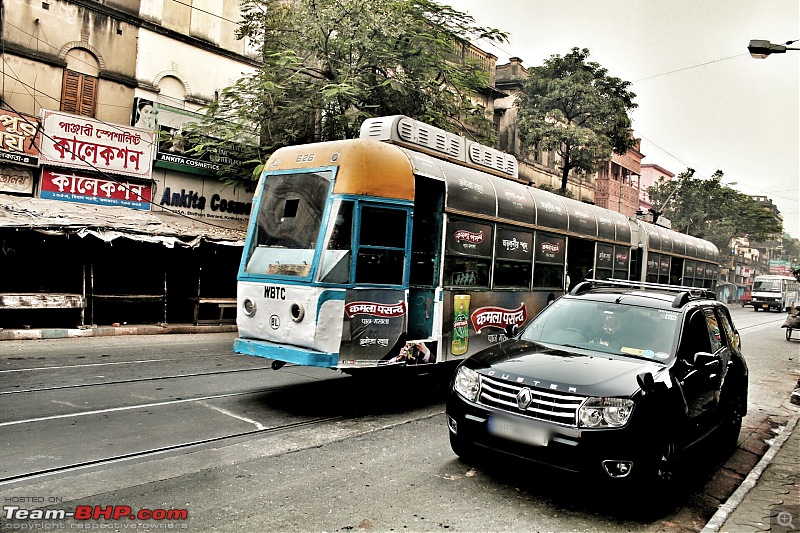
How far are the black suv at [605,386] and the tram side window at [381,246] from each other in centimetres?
192

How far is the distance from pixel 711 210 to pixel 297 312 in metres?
49.8

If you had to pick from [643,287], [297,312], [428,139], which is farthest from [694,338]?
[428,139]

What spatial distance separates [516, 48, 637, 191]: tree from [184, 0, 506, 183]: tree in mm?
10867

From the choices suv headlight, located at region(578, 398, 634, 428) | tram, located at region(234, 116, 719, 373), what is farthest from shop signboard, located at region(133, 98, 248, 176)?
suv headlight, located at region(578, 398, 634, 428)

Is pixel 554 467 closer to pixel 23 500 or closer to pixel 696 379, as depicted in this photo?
pixel 696 379

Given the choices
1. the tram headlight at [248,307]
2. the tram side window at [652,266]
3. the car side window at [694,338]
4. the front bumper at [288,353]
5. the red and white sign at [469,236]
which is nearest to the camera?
the car side window at [694,338]

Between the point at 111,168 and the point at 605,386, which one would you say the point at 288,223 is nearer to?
the point at 605,386

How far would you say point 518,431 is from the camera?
15.4 feet

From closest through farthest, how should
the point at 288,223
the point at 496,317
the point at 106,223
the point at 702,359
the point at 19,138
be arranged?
the point at 702,359, the point at 288,223, the point at 496,317, the point at 106,223, the point at 19,138

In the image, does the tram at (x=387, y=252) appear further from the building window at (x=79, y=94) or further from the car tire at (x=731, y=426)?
the building window at (x=79, y=94)

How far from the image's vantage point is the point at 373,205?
7309 mm

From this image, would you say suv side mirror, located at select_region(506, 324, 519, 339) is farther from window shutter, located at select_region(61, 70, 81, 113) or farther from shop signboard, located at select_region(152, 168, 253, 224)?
window shutter, located at select_region(61, 70, 81, 113)

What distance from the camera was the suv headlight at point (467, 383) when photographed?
5.15m

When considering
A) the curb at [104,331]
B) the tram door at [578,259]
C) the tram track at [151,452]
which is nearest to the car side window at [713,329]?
the tram track at [151,452]
